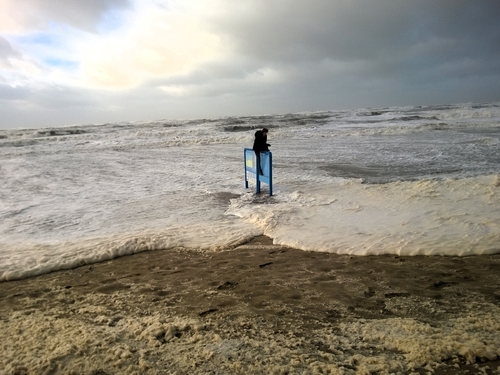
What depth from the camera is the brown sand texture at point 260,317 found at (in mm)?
2820

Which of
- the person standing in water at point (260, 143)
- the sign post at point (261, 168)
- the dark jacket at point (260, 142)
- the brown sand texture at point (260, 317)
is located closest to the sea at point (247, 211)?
the sign post at point (261, 168)

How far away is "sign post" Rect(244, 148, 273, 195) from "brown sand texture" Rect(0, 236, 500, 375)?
4112 mm

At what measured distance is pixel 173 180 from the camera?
11984 millimetres

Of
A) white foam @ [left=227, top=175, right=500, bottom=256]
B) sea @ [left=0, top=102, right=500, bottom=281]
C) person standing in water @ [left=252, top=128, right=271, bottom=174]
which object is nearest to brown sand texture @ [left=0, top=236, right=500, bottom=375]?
white foam @ [left=227, top=175, right=500, bottom=256]

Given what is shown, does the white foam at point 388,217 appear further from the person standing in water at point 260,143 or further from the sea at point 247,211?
the person standing in water at point 260,143

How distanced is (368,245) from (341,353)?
9.68ft

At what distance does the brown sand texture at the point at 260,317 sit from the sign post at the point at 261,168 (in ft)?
13.5

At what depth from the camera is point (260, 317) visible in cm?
356

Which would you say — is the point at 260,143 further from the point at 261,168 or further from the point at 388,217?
the point at 388,217

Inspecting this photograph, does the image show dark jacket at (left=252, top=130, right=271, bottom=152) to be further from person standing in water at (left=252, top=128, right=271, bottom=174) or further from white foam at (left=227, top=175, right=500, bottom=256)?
white foam at (left=227, top=175, right=500, bottom=256)

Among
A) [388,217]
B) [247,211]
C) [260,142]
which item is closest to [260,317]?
[388,217]

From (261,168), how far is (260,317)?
6389 mm

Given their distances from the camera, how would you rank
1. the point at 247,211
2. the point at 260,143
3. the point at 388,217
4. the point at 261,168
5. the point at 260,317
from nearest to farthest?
the point at 260,317 < the point at 388,217 < the point at 247,211 < the point at 260,143 < the point at 261,168

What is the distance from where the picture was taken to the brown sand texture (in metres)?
2.82
